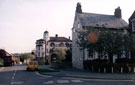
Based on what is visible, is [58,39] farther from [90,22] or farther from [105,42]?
[105,42]

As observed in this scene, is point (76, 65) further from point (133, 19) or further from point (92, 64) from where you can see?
point (133, 19)

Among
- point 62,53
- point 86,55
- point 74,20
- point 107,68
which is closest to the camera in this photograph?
point 107,68

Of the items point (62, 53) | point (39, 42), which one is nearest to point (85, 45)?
point (62, 53)

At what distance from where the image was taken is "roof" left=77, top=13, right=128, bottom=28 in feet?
116

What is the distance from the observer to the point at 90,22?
35656 millimetres

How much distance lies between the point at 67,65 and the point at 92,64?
14.0 metres

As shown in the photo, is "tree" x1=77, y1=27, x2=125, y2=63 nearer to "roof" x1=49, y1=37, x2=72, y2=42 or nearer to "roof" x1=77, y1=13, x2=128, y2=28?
"roof" x1=77, y1=13, x2=128, y2=28

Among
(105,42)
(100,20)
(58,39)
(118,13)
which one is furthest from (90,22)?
(58,39)

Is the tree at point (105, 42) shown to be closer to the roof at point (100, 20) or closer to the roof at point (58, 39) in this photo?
the roof at point (100, 20)

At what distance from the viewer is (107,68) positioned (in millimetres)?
25562

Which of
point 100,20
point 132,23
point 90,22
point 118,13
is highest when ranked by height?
point 118,13

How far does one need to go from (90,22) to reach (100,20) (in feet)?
9.56

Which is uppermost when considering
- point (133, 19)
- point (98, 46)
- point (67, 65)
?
point (133, 19)

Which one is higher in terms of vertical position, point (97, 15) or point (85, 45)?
point (97, 15)
